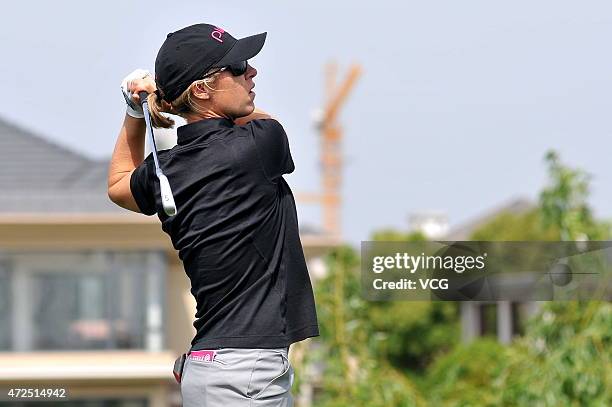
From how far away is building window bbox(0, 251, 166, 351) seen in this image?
22.6 metres

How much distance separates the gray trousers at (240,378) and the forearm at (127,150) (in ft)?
1.97

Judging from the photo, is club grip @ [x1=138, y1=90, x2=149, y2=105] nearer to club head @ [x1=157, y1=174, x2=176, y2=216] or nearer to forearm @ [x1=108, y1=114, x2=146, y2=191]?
forearm @ [x1=108, y1=114, x2=146, y2=191]

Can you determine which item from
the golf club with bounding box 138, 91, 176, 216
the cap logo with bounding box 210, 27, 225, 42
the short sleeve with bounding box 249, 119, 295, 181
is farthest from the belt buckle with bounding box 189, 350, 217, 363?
the cap logo with bounding box 210, 27, 225, 42

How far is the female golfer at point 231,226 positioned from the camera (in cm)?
338

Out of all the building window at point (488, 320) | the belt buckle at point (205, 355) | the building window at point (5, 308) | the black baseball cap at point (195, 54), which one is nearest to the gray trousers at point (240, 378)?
the belt buckle at point (205, 355)

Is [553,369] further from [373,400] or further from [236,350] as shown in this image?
[236,350]

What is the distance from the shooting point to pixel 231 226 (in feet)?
11.2

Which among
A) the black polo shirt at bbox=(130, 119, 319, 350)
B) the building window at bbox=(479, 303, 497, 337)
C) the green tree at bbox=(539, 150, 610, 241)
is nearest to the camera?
the black polo shirt at bbox=(130, 119, 319, 350)

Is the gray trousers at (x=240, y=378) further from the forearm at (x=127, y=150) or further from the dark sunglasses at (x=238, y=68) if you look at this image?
the dark sunglasses at (x=238, y=68)

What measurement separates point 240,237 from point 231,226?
4cm

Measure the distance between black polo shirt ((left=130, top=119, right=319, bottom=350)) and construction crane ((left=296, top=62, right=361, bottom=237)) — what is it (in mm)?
60620

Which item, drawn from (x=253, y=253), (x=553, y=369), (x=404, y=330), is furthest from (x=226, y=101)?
(x=404, y=330)

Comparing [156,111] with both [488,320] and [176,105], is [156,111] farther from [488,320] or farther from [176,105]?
[488,320]

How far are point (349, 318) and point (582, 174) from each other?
2.56 metres
